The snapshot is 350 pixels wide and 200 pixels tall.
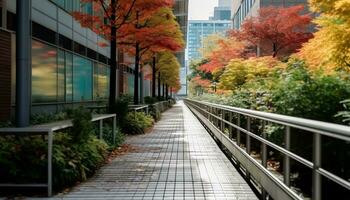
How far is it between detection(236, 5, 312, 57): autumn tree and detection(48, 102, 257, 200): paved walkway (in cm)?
2420

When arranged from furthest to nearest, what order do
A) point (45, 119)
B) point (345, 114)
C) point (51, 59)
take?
point (51, 59) → point (45, 119) → point (345, 114)

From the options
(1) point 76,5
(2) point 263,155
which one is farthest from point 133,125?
(2) point 263,155

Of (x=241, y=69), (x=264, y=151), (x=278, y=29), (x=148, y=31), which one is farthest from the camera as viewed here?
(x=278, y=29)

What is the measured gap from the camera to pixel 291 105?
24.4 ft

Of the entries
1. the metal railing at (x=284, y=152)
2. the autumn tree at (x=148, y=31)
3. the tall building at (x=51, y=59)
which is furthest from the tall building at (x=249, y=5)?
the metal railing at (x=284, y=152)

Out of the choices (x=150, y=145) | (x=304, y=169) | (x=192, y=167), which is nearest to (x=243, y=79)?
(x=150, y=145)

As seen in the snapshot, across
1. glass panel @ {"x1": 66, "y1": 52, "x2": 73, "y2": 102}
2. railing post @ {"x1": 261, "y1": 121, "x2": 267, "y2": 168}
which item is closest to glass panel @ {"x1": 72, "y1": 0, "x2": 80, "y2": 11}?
glass panel @ {"x1": 66, "y1": 52, "x2": 73, "y2": 102}

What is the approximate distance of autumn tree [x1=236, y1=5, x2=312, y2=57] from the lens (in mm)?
36656

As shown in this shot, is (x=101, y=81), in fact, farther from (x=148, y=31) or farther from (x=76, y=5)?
(x=148, y=31)

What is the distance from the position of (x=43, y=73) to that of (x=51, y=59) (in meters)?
1.35

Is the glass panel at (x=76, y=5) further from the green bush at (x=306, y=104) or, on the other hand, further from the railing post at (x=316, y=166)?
the railing post at (x=316, y=166)

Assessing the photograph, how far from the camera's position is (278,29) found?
3728 cm

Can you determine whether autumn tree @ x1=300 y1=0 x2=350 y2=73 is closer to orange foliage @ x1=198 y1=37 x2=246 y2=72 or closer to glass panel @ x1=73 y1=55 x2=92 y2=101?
glass panel @ x1=73 y1=55 x2=92 y2=101

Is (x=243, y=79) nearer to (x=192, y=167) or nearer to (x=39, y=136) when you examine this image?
(x=192, y=167)
